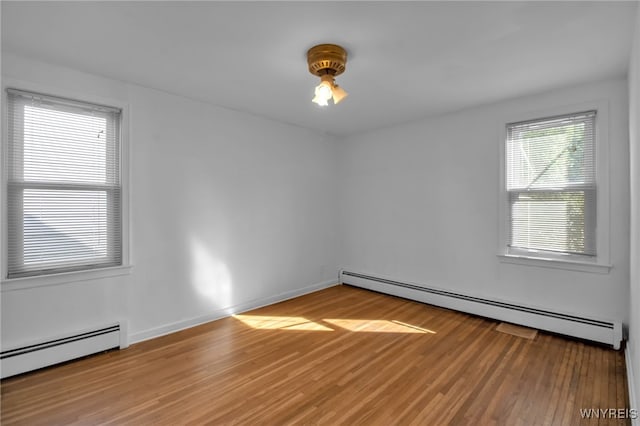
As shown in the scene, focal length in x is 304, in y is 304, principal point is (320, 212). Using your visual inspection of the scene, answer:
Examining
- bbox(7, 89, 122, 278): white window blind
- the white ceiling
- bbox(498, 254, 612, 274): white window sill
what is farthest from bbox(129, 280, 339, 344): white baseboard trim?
bbox(498, 254, 612, 274): white window sill

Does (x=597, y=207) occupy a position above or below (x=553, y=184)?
below

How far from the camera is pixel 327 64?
89.0 inches

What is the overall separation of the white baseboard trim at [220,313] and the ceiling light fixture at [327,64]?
2730mm

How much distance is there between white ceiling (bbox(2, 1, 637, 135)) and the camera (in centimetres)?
185

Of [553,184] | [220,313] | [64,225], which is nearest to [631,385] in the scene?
[553,184]

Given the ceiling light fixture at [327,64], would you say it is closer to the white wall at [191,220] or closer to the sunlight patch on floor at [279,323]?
the white wall at [191,220]

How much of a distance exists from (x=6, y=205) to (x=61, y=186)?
1.22 feet

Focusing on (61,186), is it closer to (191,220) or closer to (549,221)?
(191,220)

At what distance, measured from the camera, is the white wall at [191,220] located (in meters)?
2.64

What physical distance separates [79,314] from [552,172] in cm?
479

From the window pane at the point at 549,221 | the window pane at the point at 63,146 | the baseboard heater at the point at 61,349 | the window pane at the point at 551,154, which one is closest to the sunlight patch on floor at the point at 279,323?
the baseboard heater at the point at 61,349

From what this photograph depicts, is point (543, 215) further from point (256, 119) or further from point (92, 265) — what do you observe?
point (92, 265)

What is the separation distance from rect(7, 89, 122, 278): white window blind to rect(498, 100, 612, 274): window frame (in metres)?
4.09

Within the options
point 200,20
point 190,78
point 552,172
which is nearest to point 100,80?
point 190,78
